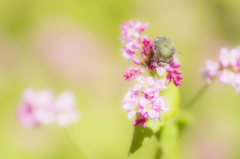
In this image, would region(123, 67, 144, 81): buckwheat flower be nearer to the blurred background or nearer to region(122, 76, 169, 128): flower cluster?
region(122, 76, 169, 128): flower cluster

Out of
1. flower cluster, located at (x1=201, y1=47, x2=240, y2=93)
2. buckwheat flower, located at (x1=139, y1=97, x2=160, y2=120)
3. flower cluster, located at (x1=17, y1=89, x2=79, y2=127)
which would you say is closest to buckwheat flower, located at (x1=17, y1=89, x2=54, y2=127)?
flower cluster, located at (x1=17, y1=89, x2=79, y2=127)

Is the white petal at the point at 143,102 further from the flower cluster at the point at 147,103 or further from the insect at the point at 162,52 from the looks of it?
the insect at the point at 162,52

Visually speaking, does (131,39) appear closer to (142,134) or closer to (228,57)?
(142,134)


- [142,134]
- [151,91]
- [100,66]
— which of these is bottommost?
[142,134]

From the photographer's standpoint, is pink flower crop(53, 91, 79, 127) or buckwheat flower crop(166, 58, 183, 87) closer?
buckwheat flower crop(166, 58, 183, 87)

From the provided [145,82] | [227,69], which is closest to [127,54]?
[145,82]

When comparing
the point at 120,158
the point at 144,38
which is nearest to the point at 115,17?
the point at 120,158
